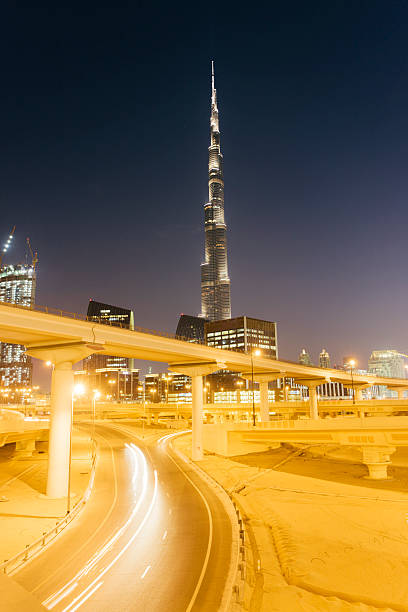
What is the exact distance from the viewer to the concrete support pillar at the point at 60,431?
35250 millimetres

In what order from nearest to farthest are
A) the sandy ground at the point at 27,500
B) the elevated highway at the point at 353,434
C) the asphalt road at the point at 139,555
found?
the asphalt road at the point at 139,555
the sandy ground at the point at 27,500
the elevated highway at the point at 353,434

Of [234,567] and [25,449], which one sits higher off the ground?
[234,567]

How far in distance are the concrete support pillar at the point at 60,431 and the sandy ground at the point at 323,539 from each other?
1515 cm

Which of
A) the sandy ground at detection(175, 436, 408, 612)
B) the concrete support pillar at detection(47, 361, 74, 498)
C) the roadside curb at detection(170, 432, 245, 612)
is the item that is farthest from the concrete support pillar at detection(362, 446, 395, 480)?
the concrete support pillar at detection(47, 361, 74, 498)

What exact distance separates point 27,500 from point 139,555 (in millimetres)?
17144

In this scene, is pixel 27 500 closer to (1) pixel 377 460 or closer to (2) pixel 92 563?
(2) pixel 92 563

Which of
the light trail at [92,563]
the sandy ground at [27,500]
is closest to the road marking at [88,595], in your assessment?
the light trail at [92,563]

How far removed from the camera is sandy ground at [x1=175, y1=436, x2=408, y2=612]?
17.5 metres

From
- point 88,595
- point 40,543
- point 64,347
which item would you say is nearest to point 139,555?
point 88,595

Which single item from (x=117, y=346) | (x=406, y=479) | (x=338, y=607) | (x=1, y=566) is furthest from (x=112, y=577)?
(x=406, y=479)

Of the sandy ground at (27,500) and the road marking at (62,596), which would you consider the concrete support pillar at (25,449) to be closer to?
the sandy ground at (27,500)

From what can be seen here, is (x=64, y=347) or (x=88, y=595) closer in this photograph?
A: (x=88, y=595)

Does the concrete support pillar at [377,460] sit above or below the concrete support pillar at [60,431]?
below

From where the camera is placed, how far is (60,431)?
36.3m
